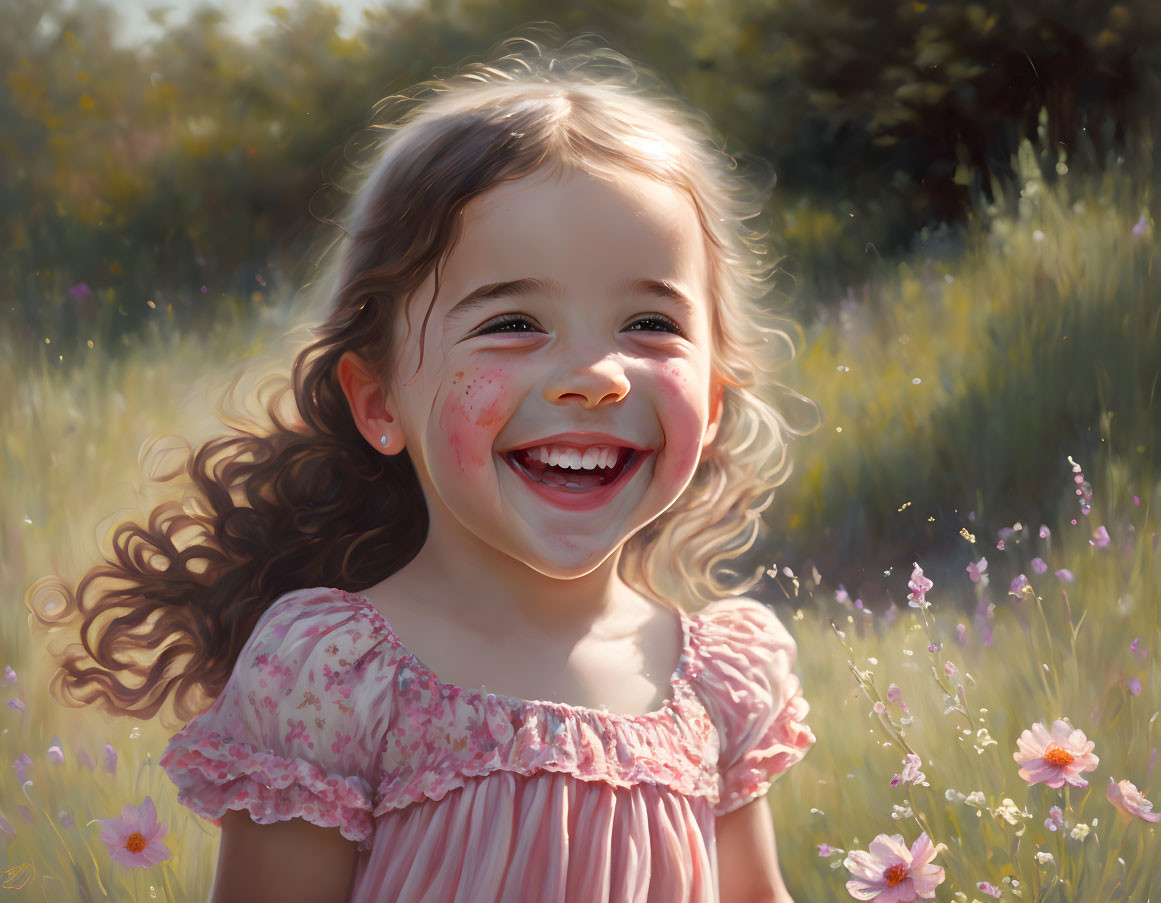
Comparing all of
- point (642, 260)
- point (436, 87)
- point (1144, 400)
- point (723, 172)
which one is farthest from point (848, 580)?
point (436, 87)

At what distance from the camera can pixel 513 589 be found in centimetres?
146

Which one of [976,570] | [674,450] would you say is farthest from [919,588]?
[674,450]

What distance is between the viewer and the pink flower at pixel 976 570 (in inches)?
81.3

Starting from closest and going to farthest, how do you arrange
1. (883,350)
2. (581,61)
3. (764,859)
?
1. (764,859)
2. (581,61)
3. (883,350)

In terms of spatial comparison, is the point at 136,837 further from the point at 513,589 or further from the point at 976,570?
the point at 976,570

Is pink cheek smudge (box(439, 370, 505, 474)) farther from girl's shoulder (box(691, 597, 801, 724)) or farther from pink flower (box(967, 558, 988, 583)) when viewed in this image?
pink flower (box(967, 558, 988, 583))

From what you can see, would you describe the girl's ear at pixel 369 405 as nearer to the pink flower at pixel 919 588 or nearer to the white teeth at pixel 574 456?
the white teeth at pixel 574 456

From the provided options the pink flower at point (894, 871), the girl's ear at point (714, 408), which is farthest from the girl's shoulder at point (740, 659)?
the pink flower at point (894, 871)

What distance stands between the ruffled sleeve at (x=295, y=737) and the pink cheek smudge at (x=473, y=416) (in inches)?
10.1

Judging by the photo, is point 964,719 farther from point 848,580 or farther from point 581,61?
point 581,61

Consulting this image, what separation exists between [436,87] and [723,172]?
438 millimetres

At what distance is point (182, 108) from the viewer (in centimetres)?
188

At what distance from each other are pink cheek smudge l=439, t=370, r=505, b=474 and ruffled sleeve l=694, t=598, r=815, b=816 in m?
0.45
